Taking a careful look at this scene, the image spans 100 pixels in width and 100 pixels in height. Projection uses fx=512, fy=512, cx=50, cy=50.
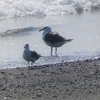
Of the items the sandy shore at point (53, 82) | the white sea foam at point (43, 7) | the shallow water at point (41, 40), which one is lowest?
the sandy shore at point (53, 82)

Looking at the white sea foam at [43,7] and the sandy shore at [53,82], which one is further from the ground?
the white sea foam at [43,7]

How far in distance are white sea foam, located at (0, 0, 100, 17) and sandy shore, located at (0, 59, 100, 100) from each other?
9.59 meters

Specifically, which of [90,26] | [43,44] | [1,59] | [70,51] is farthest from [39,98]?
[90,26]

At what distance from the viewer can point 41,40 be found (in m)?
14.2

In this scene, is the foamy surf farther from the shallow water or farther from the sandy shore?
the sandy shore

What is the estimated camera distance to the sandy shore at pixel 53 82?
8.50m

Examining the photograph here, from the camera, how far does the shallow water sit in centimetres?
1208

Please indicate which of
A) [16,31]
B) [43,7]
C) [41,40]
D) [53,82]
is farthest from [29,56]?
[43,7]

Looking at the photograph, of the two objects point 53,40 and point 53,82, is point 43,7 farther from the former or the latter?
point 53,82

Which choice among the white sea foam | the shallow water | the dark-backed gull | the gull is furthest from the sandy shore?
the white sea foam

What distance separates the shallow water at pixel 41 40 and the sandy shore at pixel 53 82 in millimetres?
1051

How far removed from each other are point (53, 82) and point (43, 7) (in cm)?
1248

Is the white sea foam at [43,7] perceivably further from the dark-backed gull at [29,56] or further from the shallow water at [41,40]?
the dark-backed gull at [29,56]

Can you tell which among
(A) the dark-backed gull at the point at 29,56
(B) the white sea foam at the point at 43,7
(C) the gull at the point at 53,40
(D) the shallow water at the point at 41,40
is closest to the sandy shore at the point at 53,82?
(A) the dark-backed gull at the point at 29,56
